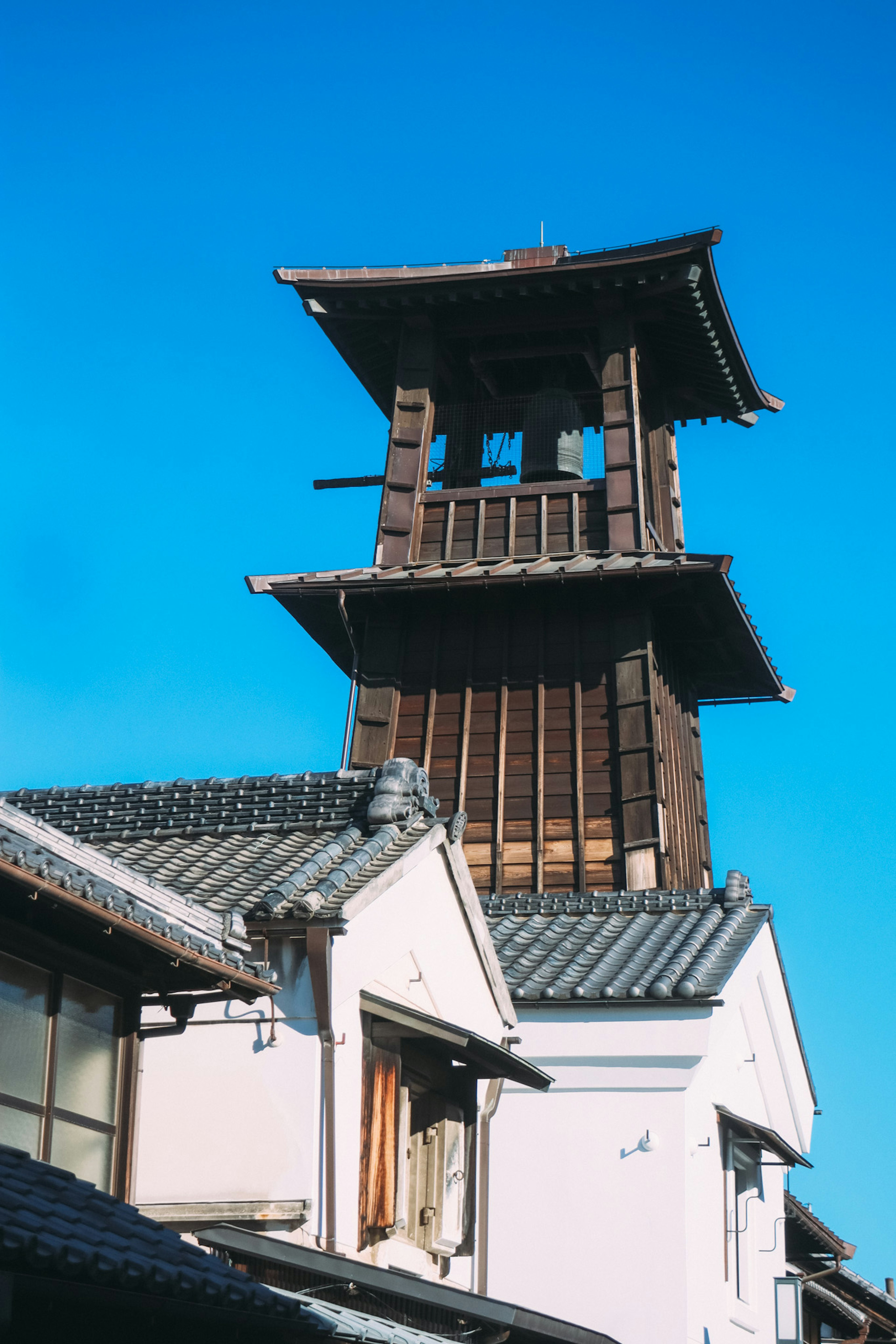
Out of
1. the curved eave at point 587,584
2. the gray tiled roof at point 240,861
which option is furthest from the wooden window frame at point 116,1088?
the curved eave at point 587,584

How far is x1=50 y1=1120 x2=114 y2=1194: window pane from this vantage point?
1003 centimetres

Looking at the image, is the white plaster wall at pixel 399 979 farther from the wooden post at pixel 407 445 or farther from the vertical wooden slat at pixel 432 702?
the wooden post at pixel 407 445

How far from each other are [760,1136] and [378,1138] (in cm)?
529

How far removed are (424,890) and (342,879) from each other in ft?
4.61

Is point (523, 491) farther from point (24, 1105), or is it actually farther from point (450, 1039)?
point (24, 1105)

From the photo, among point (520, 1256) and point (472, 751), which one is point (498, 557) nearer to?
point (472, 751)

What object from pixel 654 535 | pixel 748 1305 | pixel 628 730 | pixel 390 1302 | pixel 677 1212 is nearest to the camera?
pixel 390 1302

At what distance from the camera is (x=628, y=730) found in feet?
69.7

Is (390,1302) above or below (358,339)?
below

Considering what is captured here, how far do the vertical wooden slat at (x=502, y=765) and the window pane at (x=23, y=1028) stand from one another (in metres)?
11.0

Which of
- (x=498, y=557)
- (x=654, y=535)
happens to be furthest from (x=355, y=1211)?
(x=654, y=535)

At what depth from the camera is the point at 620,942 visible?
1778 centimetres

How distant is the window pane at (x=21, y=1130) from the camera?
955cm

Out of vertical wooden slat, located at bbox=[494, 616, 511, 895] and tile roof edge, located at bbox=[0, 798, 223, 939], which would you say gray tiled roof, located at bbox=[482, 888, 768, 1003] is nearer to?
vertical wooden slat, located at bbox=[494, 616, 511, 895]
